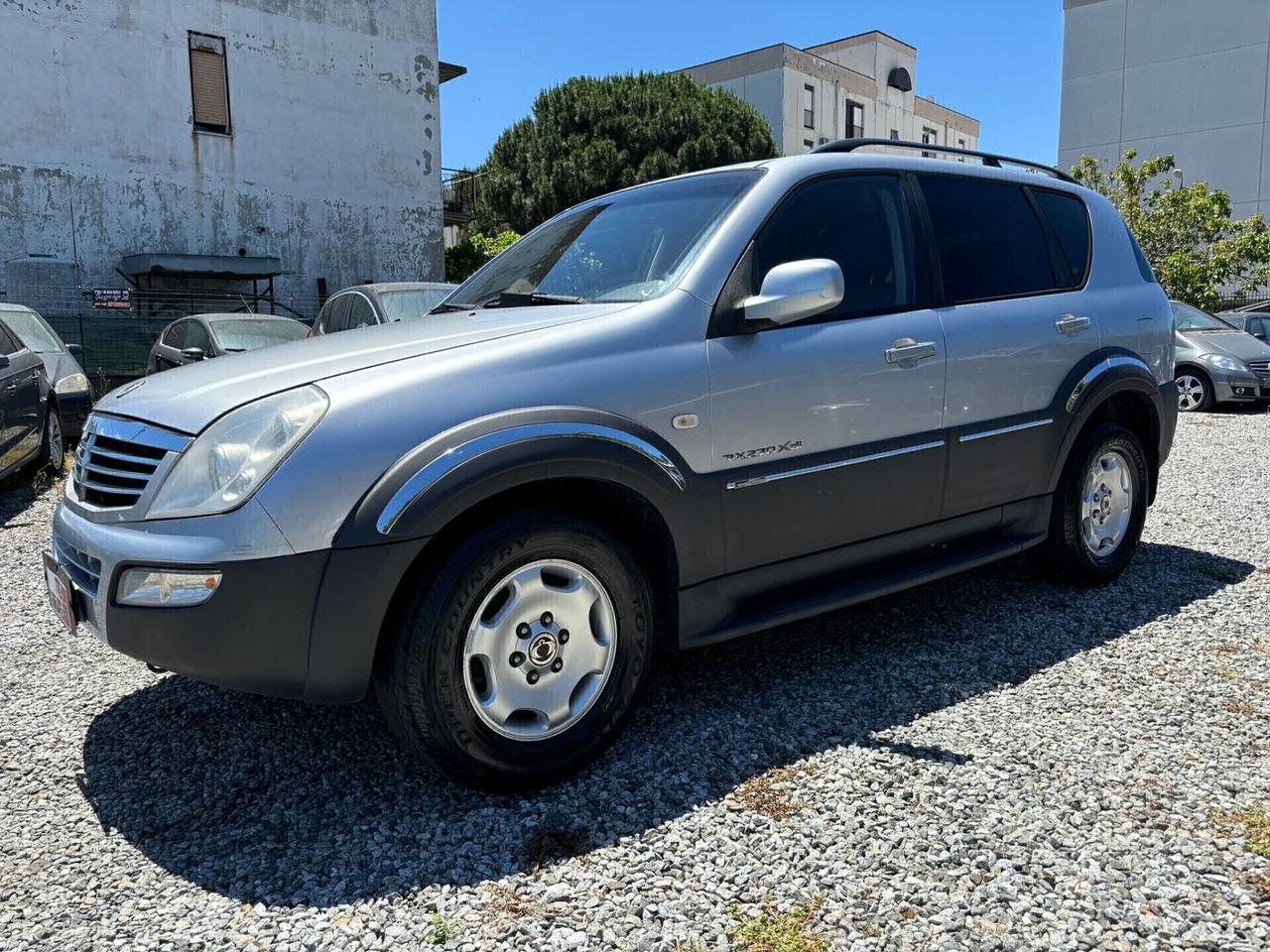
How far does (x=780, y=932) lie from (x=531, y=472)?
1291 millimetres

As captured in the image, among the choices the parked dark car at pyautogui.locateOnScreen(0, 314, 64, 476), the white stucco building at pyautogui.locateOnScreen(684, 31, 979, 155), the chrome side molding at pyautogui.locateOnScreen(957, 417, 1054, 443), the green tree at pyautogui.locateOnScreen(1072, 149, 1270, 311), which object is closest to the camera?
the chrome side molding at pyautogui.locateOnScreen(957, 417, 1054, 443)

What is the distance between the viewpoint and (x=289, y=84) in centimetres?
2073

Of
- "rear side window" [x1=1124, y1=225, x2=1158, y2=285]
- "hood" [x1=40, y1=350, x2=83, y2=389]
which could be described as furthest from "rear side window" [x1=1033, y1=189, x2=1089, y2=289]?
"hood" [x1=40, y1=350, x2=83, y2=389]

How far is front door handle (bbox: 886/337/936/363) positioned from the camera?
3.54 metres

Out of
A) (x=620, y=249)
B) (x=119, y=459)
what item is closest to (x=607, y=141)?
(x=620, y=249)

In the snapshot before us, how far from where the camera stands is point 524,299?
3543 mm

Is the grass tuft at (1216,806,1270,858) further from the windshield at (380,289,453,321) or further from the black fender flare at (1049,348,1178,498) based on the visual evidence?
the windshield at (380,289,453,321)

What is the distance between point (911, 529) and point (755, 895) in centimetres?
173

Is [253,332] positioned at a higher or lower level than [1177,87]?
lower

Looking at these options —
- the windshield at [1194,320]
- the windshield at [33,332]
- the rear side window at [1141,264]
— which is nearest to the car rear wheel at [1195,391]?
the windshield at [1194,320]

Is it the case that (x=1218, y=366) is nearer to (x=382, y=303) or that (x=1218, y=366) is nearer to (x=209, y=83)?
(x=382, y=303)

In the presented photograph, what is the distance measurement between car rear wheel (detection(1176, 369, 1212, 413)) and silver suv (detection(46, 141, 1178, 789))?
10.5 m

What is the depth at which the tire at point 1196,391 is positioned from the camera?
13211 mm

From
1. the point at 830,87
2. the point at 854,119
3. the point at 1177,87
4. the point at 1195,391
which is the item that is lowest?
the point at 1195,391
